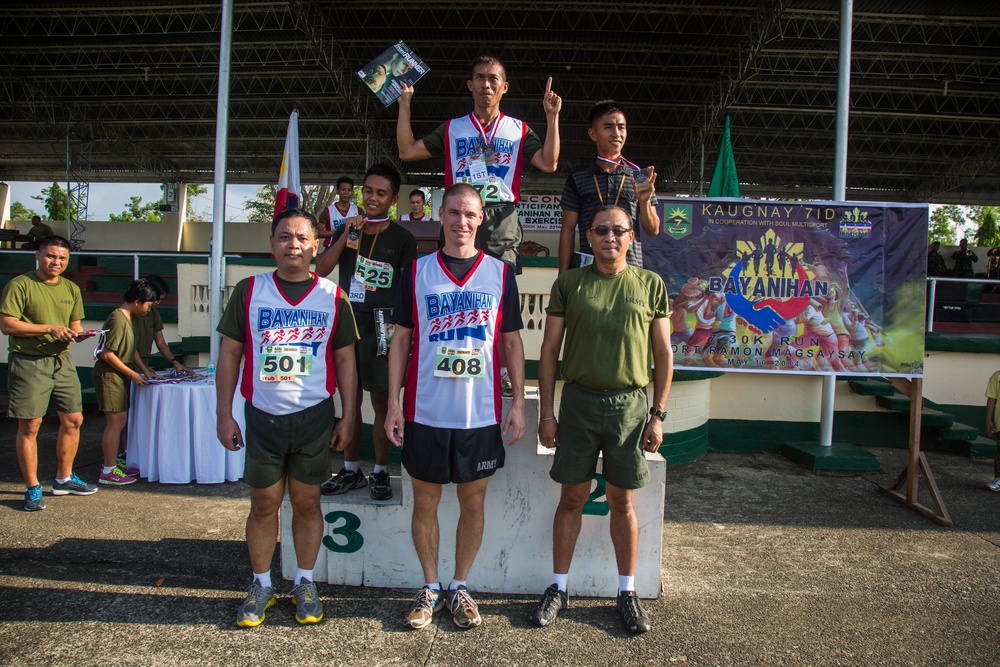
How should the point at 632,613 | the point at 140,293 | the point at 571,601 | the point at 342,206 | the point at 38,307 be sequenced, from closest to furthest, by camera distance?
the point at 632,613 → the point at 571,601 → the point at 38,307 → the point at 140,293 → the point at 342,206

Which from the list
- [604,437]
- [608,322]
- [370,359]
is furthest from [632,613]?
[370,359]

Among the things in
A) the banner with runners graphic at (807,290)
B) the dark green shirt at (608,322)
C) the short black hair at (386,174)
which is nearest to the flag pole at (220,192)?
the short black hair at (386,174)

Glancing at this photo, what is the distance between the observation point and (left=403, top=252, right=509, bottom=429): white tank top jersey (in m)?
3.03

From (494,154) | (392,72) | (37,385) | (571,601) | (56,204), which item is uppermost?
(56,204)

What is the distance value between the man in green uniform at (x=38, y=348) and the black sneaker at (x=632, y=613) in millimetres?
4074

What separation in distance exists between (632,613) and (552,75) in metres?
14.4

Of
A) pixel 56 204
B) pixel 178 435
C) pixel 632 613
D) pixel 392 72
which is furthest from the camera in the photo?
pixel 56 204

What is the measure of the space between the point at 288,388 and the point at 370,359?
787mm

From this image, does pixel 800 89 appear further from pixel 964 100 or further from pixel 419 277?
pixel 419 277

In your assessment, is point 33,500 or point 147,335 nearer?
point 33,500

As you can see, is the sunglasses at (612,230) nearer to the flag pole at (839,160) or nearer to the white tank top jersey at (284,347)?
the white tank top jersey at (284,347)

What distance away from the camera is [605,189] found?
3.66 metres

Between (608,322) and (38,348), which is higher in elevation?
(608,322)

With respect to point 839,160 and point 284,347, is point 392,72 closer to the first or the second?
point 284,347
